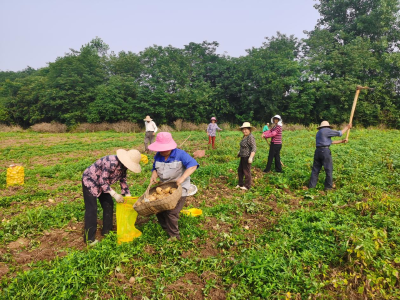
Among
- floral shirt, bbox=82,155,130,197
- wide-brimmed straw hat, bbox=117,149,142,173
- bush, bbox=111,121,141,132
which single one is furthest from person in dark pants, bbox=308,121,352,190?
bush, bbox=111,121,141,132

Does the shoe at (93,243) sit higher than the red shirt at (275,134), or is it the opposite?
the red shirt at (275,134)

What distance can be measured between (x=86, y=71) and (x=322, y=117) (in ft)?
97.7

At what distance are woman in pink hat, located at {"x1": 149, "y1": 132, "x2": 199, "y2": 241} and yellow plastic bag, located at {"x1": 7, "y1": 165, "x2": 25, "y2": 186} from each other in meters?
5.42

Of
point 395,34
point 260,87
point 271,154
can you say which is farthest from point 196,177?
point 395,34

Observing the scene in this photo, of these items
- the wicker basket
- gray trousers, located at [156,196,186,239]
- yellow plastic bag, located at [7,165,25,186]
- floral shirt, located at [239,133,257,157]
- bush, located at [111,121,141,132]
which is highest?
floral shirt, located at [239,133,257,157]

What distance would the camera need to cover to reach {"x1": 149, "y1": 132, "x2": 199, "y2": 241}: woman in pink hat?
145 inches

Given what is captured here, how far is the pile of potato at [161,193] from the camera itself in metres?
3.65

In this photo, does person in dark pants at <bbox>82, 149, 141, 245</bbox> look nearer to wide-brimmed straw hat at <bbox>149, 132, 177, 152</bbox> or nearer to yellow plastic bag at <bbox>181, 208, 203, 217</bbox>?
wide-brimmed straw hat at <bbox>149, 132, 177, 152</bbox>

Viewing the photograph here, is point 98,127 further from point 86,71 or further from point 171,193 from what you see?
point 171,193

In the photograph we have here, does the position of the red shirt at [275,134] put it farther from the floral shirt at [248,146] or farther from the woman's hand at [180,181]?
the woman's hand at [180,181]

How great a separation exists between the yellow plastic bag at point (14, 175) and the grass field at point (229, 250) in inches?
37.0

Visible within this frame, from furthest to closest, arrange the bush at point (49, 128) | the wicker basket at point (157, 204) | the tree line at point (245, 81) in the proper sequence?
the bush at point (49, 128) < the tree line at point (245, 81) < the wicker basket at point (157, 204)

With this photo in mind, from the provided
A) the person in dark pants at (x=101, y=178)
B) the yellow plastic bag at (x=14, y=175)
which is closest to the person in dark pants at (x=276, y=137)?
the person in dark pants at (x=101, y=178)

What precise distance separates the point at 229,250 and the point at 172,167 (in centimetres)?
159
